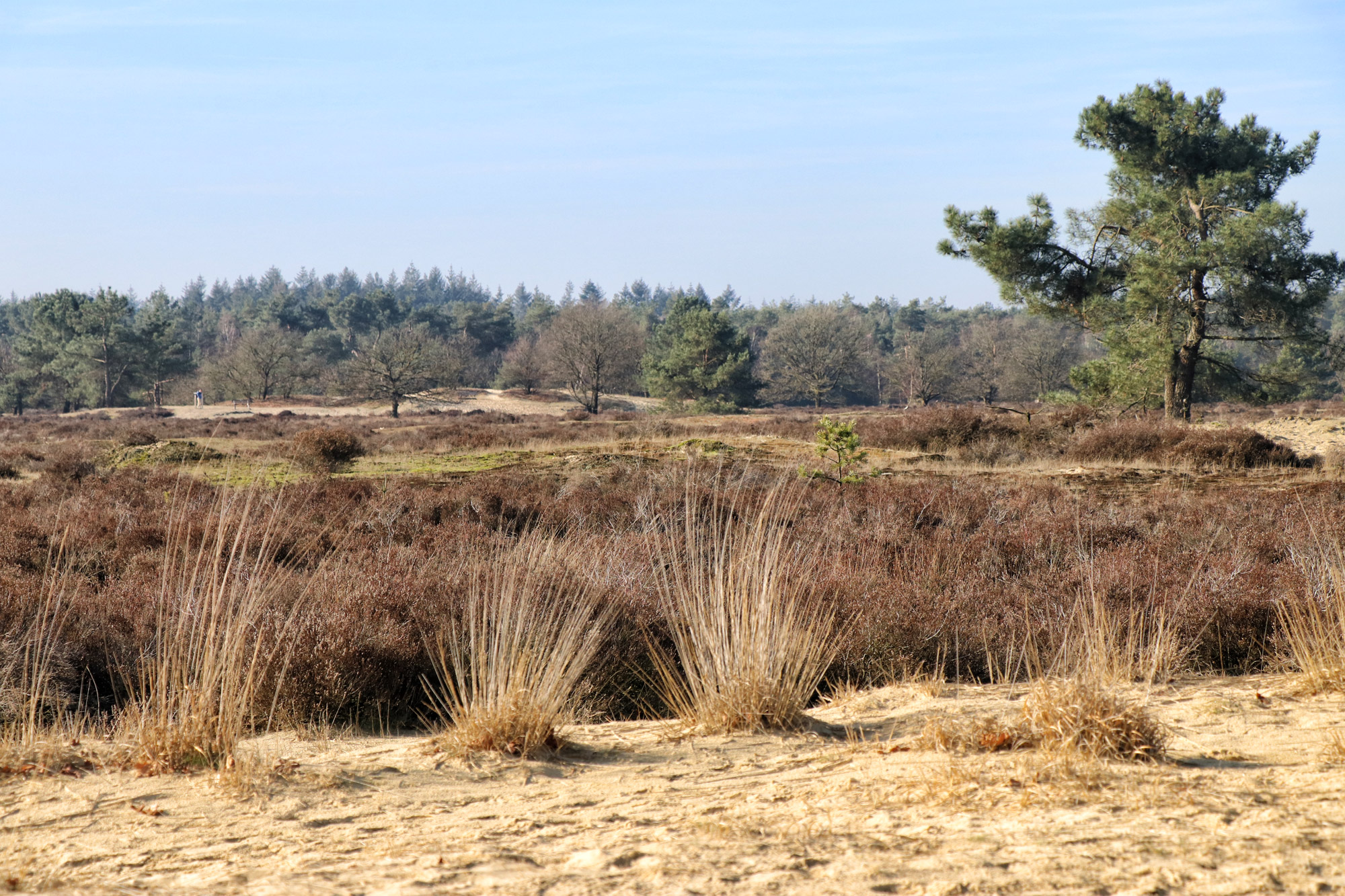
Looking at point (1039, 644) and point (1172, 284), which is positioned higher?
point (1172, 284)

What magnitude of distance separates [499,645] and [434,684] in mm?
1171

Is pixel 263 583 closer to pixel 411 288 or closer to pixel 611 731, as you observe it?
pixel 611 731

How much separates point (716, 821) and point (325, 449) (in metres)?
17.8

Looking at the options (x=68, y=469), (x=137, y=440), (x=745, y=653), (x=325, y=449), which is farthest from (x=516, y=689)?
(x=137, y=440)

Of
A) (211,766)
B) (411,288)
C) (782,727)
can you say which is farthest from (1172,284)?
(411,288)

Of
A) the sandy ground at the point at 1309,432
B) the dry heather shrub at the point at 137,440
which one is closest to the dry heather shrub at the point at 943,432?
the sandy ground at the point at 1309,432

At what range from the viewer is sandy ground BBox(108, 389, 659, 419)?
4972 centimetres

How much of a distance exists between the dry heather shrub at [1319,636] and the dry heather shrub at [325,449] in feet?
53.4

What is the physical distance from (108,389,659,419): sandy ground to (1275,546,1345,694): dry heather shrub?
45089mm

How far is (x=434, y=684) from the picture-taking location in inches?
215

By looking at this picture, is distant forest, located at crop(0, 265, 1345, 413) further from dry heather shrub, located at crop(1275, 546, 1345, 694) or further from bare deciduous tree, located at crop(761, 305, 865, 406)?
dry heather shrub, located at crop(1275, 546, 1345, 694)

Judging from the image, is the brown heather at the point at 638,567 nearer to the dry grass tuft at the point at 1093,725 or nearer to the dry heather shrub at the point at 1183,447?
the dry grass tuft at the point at 1093,725

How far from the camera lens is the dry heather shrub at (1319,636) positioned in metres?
4.59

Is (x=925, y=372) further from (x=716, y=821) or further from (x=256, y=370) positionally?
(x=716, y=821)
